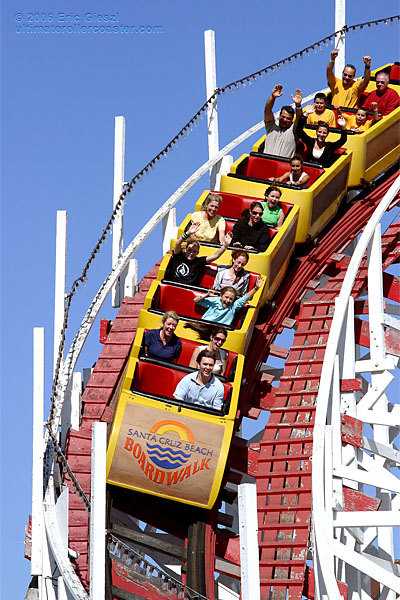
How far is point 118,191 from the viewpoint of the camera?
538 inches

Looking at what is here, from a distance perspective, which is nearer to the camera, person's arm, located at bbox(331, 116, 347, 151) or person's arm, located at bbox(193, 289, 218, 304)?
person's arm, located at bbox(193, 289, 218, 304)

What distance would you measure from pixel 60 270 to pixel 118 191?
2170 millimetres

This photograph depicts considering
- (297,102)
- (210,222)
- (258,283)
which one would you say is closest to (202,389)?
(258,283)

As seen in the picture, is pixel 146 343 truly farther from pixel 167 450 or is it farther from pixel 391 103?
pixel 391 103

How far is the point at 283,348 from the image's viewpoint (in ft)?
40.3

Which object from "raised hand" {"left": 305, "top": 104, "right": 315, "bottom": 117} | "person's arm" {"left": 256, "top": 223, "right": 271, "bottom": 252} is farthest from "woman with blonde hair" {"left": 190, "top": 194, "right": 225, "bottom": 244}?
"raised hand" {"left": 305, "top": 104, "right": 315, "bottom": 117}

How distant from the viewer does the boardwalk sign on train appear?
1013 cm

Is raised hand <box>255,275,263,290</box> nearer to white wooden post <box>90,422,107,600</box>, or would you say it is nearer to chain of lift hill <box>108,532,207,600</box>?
chain of lift hill <box>108,532,207,600</box>

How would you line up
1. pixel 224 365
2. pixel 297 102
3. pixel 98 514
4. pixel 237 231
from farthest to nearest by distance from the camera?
pixel 297 102, pixel 237 231, pixel 224 365, pixel 98 514

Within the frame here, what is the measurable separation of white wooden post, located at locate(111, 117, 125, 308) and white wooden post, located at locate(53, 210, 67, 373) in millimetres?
1621

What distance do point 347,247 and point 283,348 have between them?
215 centimetres

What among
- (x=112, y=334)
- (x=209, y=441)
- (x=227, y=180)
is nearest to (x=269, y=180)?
(x=227, y=180)

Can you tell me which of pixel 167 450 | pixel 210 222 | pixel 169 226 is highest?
pixel 210 222

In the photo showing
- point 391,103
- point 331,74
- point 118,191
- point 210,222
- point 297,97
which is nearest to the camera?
point 210,222
